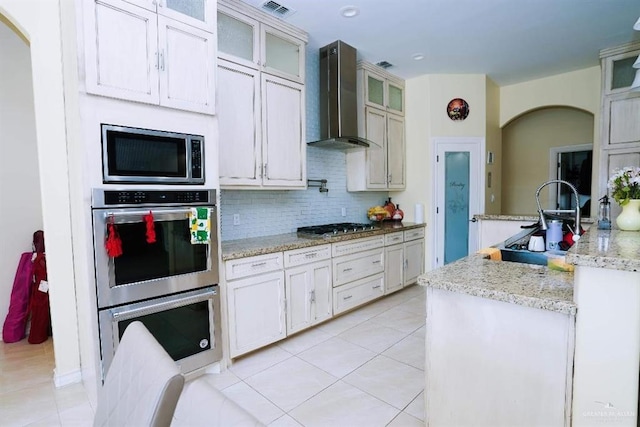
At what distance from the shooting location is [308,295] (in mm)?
3018

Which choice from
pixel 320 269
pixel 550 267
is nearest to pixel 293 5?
pixel 320 269

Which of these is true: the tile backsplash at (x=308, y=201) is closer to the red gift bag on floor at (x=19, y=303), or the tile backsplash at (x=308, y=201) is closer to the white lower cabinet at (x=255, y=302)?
the white lower cabinet at (x=255, y=302)

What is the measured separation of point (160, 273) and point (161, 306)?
0.21m

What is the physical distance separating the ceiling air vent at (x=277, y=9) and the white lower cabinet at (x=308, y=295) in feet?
7.62

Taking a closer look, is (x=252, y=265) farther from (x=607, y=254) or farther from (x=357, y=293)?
(x=607, y=254)

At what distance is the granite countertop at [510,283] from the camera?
1.26 metres

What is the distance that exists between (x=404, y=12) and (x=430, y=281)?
262 cm

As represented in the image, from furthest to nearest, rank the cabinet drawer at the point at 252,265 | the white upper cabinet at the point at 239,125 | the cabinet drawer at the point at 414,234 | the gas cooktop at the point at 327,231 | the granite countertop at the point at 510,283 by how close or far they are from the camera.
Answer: the cabinet drawer at the point at 414,234
the gas cooktop at the point at 327,231
the white upper cabinet at the point at 239,125
the cabinet drawer at the point at 252,265
the granite countertop at the point at 510,283

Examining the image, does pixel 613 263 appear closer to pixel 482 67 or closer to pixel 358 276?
pixel 358 276

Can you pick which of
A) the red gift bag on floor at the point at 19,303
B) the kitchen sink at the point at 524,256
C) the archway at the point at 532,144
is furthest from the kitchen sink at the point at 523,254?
the archway at the point at 532,144

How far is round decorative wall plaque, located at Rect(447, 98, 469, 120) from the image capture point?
14.8ft

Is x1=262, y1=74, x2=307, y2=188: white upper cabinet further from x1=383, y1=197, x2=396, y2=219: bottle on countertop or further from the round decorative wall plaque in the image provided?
the round decorative wall plaque

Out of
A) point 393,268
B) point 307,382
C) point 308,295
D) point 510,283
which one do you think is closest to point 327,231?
point 308,295

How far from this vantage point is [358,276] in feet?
11.7
